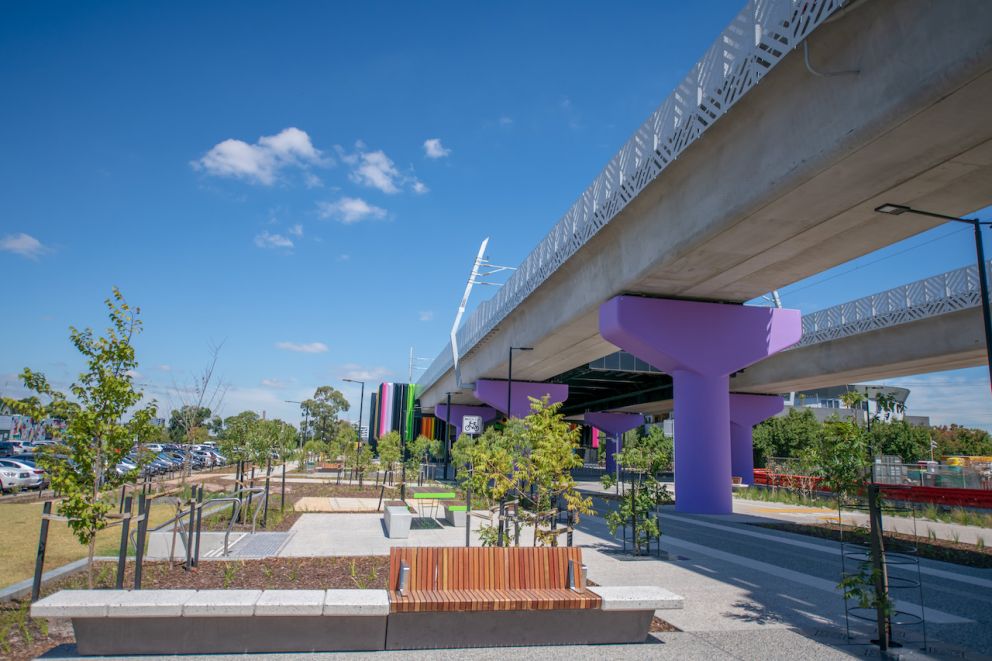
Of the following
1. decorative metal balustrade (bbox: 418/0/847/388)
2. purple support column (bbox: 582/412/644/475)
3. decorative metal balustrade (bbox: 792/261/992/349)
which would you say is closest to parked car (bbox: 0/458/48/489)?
decorative metal balustrade (bbox: 418/0/847/388)

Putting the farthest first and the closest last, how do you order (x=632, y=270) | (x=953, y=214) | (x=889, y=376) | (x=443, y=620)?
1. (x=889, y=376)
2. (x=632, y=270)
3. (x=953, y=214)
4. (x=443, y=620)

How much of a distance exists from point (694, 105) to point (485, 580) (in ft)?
35.0

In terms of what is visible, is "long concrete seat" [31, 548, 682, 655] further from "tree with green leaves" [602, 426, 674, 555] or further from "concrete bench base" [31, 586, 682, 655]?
"tree with green leaves" [602, 426, 674, 555]

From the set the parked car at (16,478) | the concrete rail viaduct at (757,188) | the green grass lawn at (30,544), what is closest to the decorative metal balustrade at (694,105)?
the concrete rail viaduct at (757,188)

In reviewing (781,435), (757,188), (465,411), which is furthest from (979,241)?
(465,411)

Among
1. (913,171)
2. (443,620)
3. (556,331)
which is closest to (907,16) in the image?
(913,171)

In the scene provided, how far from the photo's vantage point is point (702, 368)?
22516mm

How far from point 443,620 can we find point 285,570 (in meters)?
4.46

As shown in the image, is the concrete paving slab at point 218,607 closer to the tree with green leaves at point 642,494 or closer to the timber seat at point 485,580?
the timber seat at point 485,580

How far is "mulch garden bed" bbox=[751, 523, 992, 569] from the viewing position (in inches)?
565

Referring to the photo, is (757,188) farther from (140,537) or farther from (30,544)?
(30,544)

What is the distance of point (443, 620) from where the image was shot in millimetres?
6664

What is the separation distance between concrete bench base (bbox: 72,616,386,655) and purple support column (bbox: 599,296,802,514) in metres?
16.5

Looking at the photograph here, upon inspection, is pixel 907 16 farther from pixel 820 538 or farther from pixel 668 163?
pixel 820 538
